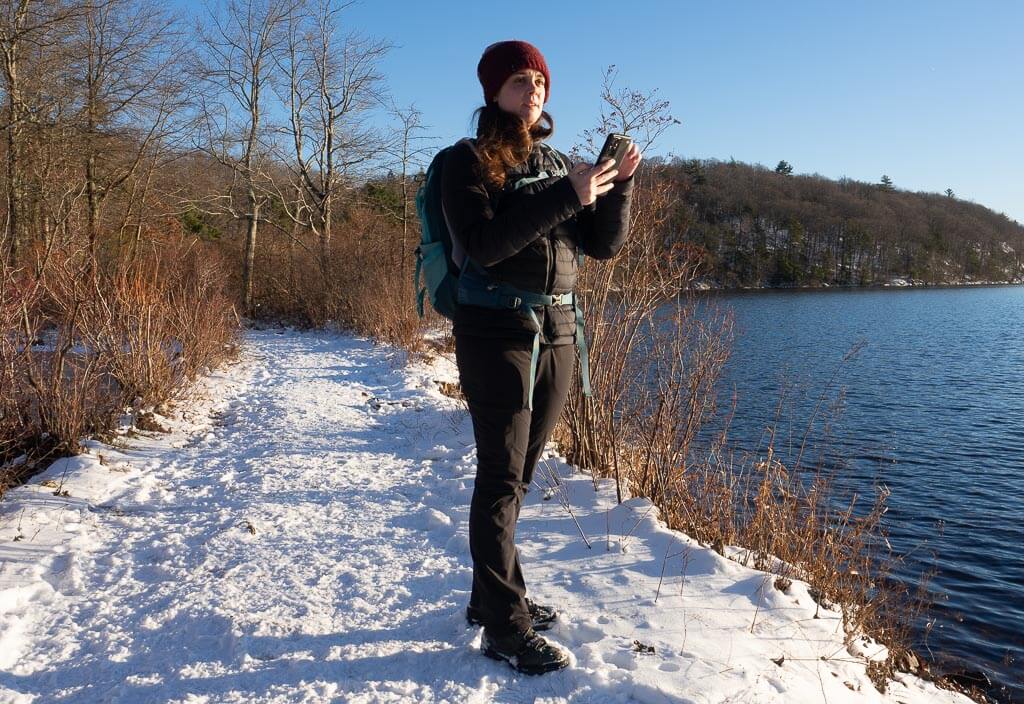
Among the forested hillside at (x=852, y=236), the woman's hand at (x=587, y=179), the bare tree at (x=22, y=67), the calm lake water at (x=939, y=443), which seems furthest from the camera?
the forested hillside at (x=852, y=236)

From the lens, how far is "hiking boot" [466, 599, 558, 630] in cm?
248

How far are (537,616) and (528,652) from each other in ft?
1.05

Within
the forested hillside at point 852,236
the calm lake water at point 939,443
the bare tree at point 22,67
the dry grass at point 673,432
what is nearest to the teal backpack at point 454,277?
the dry grass at point 673,432

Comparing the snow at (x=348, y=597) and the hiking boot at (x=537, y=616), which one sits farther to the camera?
the hiking boot at (x=537, y=616)

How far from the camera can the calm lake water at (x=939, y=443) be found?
6.05 meters

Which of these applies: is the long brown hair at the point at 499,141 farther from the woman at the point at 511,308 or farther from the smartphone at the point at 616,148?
the smartphone at the point at 616,148

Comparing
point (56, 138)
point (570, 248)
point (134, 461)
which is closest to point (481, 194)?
point (570, 248)

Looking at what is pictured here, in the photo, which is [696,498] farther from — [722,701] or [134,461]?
[134,461]

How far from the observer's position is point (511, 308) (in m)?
2.11

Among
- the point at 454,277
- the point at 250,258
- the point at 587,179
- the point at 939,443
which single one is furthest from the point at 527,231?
the point at 250,258

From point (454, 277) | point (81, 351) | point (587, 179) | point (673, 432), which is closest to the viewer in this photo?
point (587, 179)

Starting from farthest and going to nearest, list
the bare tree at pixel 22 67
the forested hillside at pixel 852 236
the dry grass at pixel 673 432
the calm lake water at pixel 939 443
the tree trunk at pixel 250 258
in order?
the forested hillside at pixel 852 236 → the tree trunk at pixel 250 258 → the bare tree at pixel 22 67 → the calm lake water at pixel 939 443 → the dry grass at pixel 673 432

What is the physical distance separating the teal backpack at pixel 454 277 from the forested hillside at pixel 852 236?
54.9m

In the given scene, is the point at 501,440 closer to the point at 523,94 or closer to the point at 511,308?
the point at 511,308
